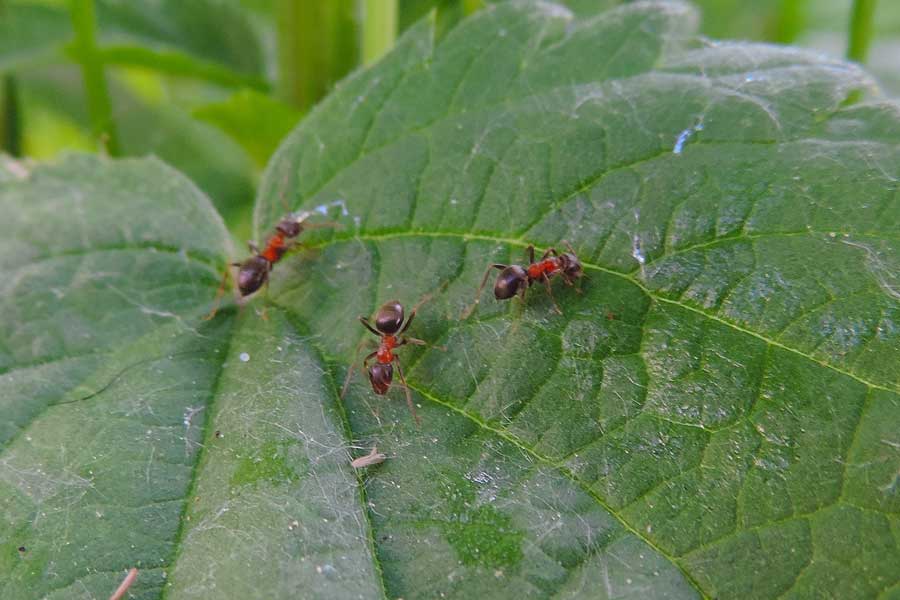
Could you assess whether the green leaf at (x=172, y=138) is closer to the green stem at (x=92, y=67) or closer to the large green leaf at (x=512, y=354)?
the green stem at (x=92, y=67)

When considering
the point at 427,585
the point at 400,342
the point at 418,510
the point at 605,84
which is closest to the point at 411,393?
the point at 400,342

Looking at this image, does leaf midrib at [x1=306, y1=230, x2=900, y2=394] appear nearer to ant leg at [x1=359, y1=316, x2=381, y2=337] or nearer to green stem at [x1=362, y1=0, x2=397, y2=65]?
ant leg at [x1=359, y1=316, x2=381, y2=337]

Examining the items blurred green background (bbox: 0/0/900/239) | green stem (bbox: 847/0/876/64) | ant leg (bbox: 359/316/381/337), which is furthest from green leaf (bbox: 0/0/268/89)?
green stem (bbox: 847/0/876/64)

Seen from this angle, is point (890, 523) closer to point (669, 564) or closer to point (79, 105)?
point (669, 564)

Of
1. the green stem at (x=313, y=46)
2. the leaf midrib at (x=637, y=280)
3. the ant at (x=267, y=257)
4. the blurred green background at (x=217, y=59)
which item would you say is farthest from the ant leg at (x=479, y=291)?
the green stem at (x=313, y=46)

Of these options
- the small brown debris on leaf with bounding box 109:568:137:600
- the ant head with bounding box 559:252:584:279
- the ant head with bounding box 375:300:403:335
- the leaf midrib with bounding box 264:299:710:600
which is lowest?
the small brown debris on leaf with bounding box 109:568:137:600

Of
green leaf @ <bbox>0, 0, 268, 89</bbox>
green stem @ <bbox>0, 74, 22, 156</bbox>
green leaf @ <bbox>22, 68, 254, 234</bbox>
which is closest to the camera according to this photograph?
green leaf @ <bbox>0, 0, 268, 89</bbox>

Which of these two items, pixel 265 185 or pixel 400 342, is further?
pixel 265 185
